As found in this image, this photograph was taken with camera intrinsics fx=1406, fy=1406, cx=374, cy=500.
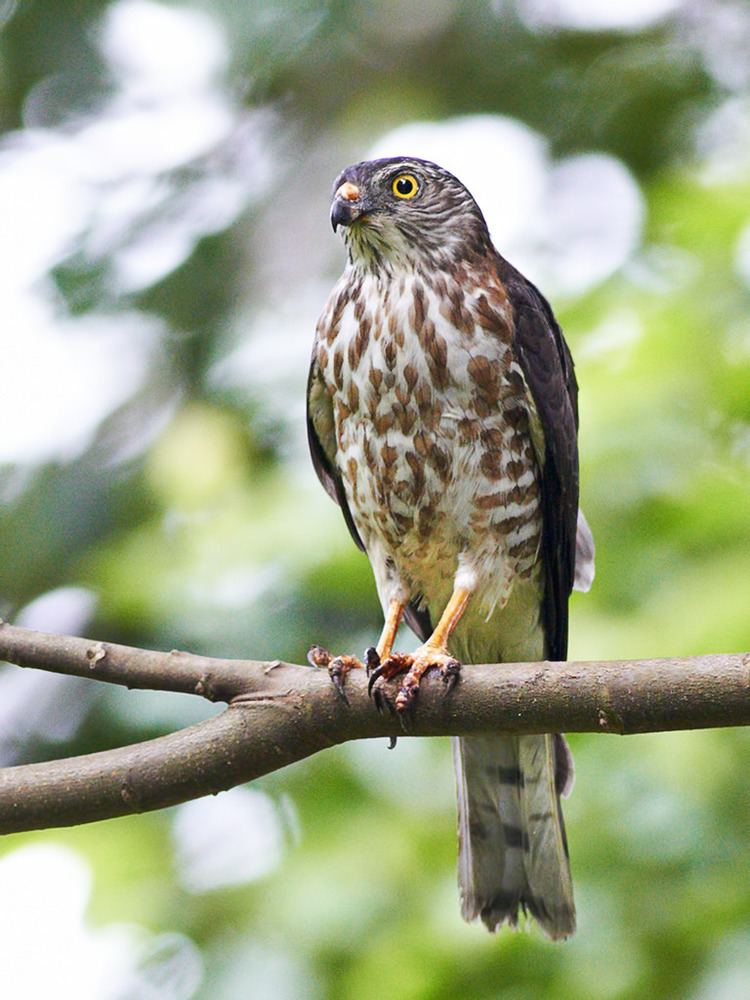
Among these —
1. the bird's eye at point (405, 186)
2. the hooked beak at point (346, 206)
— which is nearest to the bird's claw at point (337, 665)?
the hooked beak at point (346, 206)

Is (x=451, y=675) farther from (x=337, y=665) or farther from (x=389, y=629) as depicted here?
(x=389, y=629)

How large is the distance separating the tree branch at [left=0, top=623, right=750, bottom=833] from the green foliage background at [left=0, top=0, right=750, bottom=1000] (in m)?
1.20

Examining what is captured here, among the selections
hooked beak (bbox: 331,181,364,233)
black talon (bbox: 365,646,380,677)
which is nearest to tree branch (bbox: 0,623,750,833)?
black talon (bbox: 365,646,380,677)

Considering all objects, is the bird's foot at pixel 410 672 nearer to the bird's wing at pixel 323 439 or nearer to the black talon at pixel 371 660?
the black talon at pixel 371 660

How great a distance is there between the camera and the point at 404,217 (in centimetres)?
433

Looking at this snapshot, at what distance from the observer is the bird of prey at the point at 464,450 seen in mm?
4102

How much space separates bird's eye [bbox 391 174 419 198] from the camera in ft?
14.4

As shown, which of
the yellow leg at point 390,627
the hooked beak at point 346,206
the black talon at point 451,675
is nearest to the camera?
the black talon at point 451,675

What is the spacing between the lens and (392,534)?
4.29m

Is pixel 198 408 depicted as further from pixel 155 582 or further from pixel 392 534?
pixel 392 534

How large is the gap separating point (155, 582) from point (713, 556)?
2021 millimetres

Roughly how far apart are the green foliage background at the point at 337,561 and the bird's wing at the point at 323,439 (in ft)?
1.08

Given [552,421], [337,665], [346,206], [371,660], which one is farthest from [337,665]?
[346,206]

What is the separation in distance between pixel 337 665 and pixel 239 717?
269mm
